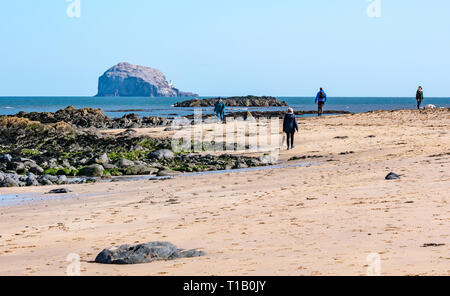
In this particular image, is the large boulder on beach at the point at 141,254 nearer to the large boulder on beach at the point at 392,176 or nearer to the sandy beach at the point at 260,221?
the sandy beach at the point at 260,221

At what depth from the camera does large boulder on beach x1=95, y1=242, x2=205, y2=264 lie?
27.0ft

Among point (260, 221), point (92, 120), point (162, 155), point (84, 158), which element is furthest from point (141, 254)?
point (92, 120)

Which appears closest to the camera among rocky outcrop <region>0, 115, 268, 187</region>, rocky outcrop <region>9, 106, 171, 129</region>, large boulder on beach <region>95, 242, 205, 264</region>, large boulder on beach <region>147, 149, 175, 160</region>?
large boulder on beach <region>95, 242, 205, 264</region>

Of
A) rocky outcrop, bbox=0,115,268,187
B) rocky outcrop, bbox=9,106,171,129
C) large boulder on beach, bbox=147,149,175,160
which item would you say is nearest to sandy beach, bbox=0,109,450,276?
rocky outcrop, bbox=0,115,268,187

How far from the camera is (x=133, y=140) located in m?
33.4

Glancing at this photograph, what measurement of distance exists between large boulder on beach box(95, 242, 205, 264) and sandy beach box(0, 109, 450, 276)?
0.21 m

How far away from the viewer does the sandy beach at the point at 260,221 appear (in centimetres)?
779

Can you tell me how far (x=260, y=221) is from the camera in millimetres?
10953

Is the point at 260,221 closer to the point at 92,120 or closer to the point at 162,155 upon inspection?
the point at 162,155

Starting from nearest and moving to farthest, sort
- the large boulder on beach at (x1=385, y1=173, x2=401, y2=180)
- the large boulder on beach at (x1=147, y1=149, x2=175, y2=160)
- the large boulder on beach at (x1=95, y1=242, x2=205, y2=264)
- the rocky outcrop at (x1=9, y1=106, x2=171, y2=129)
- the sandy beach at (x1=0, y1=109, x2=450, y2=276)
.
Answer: the sandy beach at (x1=0, y1=109, x2=450, y2=276) → the large boulder on beach at (x1=95, y1=242, x2=205, y2=264) → the large boulder on beach at (x1=385, y1=173, x2=401, y2=180) → the large boulder on beach at (x1=147, y1=149, x2=175, y2=160) → the rocky outcrop at (x1=9, y1=106, x2=171, y2=129)

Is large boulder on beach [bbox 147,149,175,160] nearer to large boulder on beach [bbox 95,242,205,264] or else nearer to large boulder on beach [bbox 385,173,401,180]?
large boulder on beach [bbox 385,173,401,180]

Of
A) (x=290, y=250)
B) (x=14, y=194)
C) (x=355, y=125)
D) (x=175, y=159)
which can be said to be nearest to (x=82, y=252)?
(x=290, y=250)

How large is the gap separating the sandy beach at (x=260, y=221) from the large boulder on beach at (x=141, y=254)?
0.21 m

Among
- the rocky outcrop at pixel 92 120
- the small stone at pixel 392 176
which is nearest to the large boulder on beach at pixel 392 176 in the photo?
A: the small stone at pixel 392 176
